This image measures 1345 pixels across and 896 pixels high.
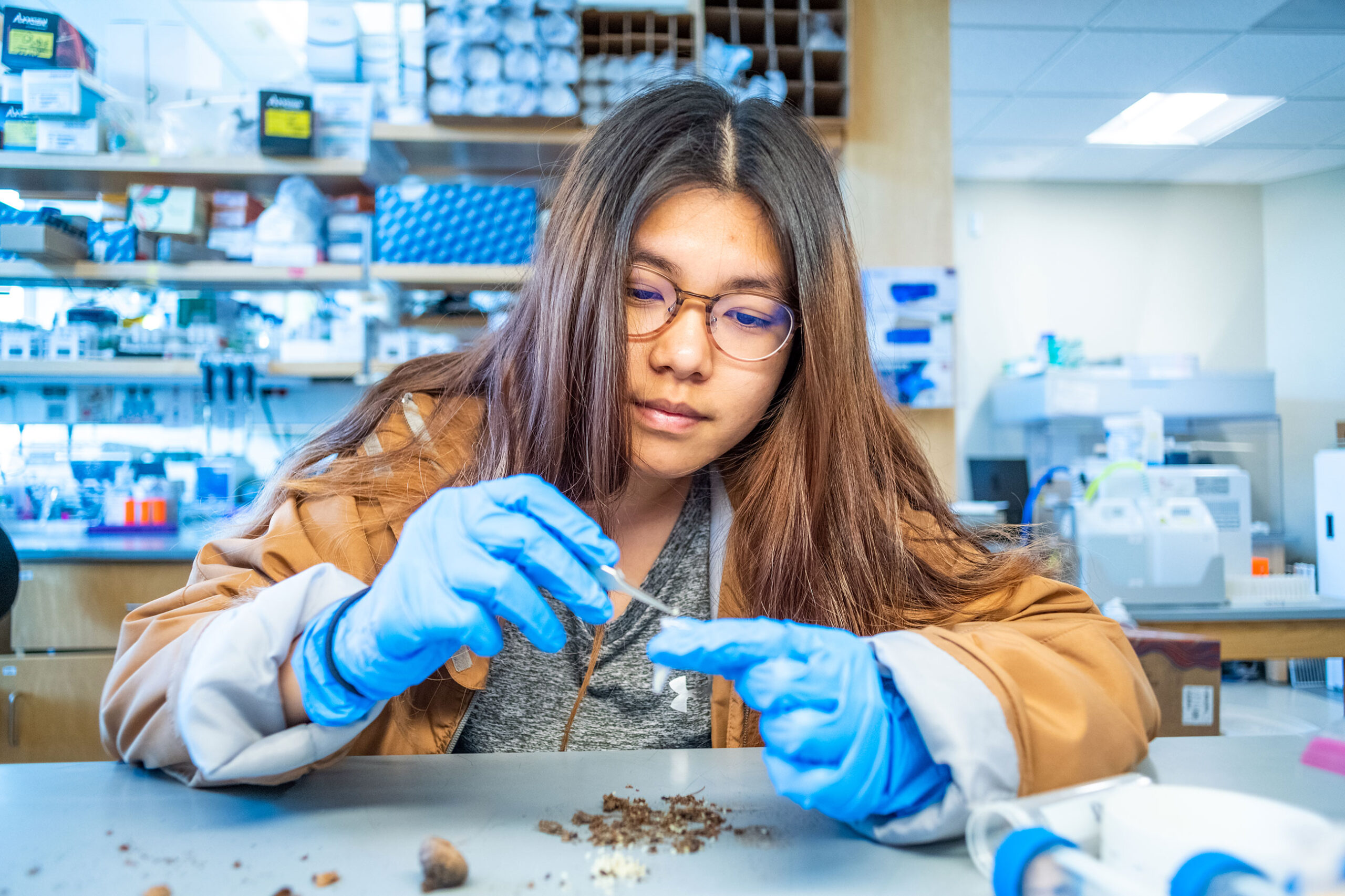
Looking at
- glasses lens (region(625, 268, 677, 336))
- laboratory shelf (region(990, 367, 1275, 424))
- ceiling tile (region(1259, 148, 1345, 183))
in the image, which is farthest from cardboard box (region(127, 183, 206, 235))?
ceiling tile (region(1259, 148, 1345, 183))

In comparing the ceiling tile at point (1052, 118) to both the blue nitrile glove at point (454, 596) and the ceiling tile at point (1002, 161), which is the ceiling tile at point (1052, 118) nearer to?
the ceiling tile at point (1002, 161)

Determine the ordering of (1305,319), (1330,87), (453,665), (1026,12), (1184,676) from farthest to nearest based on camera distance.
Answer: (1305,319)
(1330,87)
(1026,12)
(1184,676)
(453,665)

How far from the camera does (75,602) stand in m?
2.37

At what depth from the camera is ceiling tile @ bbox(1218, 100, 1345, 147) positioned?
435 cm

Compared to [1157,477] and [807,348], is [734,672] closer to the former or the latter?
[807,348]

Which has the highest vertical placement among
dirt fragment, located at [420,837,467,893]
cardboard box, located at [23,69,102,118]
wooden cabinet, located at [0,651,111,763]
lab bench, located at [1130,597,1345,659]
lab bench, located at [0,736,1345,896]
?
cardboard box, located at [23,69,102,118]

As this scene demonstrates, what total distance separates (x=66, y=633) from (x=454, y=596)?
94.5 inches

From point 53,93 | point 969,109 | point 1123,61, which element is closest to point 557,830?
point 53,93

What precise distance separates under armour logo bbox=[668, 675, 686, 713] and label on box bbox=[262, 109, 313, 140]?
2.48 meters

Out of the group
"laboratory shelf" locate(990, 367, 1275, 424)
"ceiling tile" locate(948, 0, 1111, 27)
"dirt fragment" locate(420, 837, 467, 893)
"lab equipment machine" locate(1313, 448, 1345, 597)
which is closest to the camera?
"dirt fragment" locate(420, 837, 467, 893)

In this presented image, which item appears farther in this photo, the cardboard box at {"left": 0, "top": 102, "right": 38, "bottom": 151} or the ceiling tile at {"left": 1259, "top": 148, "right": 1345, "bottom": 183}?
the ceiling tile at {"left": 1259, "top": 148, "right": 1345, "bottom": 183}

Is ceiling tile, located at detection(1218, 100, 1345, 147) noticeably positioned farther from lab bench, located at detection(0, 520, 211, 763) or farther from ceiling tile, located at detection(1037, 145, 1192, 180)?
lab bench, located at detection(0, 520, 211, 763)

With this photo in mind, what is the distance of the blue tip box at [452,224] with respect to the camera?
2.70 m

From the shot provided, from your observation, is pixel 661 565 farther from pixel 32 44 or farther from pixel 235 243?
pixel 32 44
